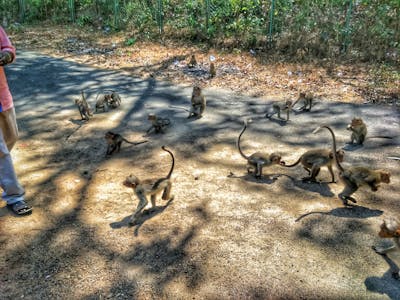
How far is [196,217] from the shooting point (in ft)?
16.7

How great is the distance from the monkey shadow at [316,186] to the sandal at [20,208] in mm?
3825

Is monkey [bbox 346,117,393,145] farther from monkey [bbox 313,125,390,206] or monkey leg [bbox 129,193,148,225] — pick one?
monkey leg [bbox 129,193,148,225]

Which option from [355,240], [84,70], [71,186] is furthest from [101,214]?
[84,70]

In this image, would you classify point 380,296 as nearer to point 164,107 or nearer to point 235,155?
point 235,155

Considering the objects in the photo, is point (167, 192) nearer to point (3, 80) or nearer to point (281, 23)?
point (3, 80)

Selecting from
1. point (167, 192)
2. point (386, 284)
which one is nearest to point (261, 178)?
point (167, 192)

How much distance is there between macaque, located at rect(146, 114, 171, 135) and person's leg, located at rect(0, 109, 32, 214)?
3165 mm

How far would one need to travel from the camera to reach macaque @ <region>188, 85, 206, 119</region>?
Result: 29.2ft

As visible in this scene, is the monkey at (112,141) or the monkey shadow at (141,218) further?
the monkey at (112,141)

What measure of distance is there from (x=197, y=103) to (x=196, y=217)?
14.2 feet

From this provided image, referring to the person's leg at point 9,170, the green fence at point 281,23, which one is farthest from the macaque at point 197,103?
the green fence at point 281,23

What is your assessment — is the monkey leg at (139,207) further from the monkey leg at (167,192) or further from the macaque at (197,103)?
the macaque at (197,103)

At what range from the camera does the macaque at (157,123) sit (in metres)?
7.91

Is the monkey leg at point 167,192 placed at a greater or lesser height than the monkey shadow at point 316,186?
greater
